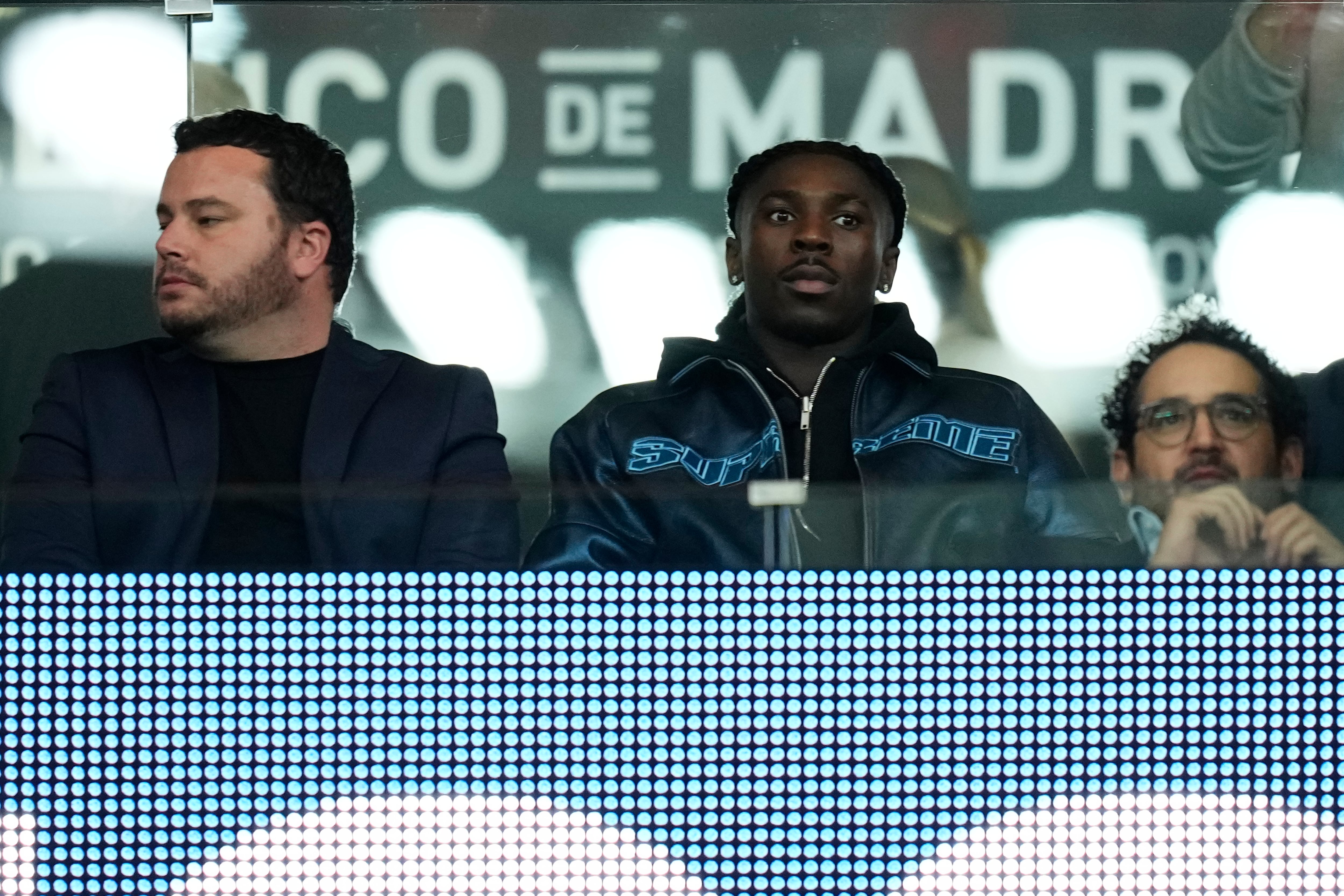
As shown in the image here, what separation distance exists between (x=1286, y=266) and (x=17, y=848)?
2.20 meters

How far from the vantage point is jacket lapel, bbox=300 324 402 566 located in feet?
7.50

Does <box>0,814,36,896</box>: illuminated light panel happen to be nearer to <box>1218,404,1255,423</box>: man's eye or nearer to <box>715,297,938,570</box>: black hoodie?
<box>715,297,938,570</box>: black hoodie

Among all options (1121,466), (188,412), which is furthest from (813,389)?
(188,412)

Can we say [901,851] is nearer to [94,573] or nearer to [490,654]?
[490,654]

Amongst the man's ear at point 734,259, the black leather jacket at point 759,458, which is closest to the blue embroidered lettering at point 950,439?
the black leather jacket at point 759,458

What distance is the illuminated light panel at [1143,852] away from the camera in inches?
59.8

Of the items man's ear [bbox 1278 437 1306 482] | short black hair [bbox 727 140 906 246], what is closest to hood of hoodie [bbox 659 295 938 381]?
short black hair [bbox 727 140 906 246]

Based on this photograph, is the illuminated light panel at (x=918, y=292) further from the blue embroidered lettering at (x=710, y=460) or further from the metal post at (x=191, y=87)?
the metal post at (x=191, y=87)

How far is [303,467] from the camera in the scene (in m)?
2.30

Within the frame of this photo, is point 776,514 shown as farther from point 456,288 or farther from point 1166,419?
point 456,288

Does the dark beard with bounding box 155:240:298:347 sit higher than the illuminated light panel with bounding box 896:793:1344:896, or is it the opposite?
the dark beard with bounding box 155:240:298:347

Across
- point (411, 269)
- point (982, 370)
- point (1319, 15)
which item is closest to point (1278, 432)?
point (982, 370)

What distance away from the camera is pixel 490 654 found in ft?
5.02

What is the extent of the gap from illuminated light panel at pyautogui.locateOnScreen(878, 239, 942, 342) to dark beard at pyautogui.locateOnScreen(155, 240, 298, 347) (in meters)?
1.02
